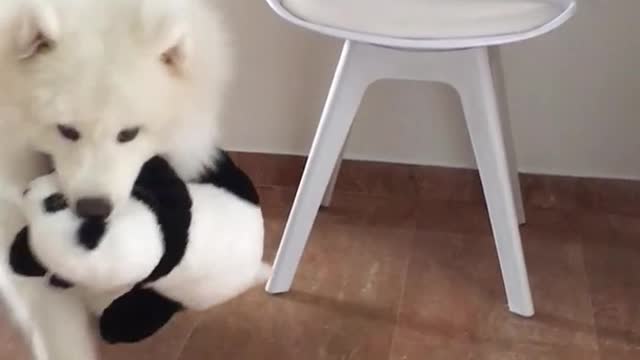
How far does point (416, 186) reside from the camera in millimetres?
2150

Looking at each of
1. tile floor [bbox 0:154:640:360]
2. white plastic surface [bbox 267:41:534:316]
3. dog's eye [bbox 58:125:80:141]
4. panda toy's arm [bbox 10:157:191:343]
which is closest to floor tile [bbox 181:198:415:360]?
tile floor [bbox 0:154:640:360]

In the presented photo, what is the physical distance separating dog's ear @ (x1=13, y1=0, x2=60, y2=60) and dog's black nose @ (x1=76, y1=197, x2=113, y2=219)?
7.0 inches

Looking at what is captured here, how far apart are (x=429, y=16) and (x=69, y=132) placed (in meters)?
0.57

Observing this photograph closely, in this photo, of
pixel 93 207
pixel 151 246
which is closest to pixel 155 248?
pixel 151 246

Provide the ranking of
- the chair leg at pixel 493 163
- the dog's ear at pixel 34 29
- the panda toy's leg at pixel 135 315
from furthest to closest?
the chair leg at pixel 493 163
the panda toy's leg at pixel 135 315
the dog's ear at pixel 34 29

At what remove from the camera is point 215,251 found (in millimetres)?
1449

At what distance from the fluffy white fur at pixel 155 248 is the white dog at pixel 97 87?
3cm

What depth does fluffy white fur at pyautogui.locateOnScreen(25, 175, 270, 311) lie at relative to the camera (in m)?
1.25

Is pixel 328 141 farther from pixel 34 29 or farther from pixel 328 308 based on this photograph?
pixel 34 29

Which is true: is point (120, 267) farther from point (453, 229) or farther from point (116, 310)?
point (453, 229)

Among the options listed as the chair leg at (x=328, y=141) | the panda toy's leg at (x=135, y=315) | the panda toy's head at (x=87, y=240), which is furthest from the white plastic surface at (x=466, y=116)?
the panda toy's head at (x=87, y=240)

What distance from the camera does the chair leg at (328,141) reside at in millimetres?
1666

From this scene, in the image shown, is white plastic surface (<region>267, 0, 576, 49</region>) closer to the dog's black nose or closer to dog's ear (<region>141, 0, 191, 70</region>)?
dog's ear (<region>141, 0, 191, 70</region>)

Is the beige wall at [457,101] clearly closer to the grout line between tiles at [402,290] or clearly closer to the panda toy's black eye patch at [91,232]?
the grout line between tiles at [402,290]
